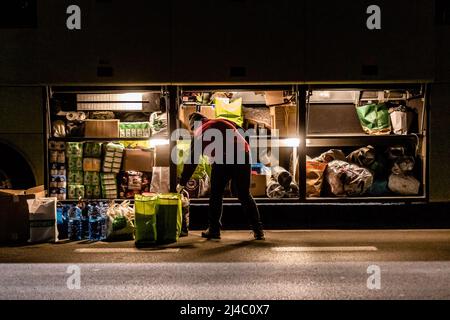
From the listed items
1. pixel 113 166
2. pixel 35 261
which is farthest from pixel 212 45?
pixel 35 261

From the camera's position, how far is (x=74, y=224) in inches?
387

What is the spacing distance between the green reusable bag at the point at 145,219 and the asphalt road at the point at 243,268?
223 mm

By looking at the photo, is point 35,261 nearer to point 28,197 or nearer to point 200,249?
point 28,197

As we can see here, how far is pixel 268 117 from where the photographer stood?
12.1m

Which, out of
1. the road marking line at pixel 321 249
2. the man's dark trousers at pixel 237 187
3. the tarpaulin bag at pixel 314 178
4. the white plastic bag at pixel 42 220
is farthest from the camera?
the tarpaulin bag at pixel 314 178

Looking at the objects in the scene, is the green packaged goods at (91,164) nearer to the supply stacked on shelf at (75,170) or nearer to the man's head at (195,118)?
the supply stacked on shelf at (75,170)

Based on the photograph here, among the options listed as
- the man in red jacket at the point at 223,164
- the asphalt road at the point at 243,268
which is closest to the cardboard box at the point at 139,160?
the man in red jacket at the point at 223,164

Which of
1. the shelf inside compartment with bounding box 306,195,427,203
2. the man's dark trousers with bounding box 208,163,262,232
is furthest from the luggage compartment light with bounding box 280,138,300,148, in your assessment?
the man's dark trousers with bounding box 208,163,262,232

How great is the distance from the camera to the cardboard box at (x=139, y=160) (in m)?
11.6

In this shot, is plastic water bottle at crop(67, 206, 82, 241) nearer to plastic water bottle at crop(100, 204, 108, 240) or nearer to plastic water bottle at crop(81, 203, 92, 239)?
plastic water bottle at crop(81, 203, 92, 239)
